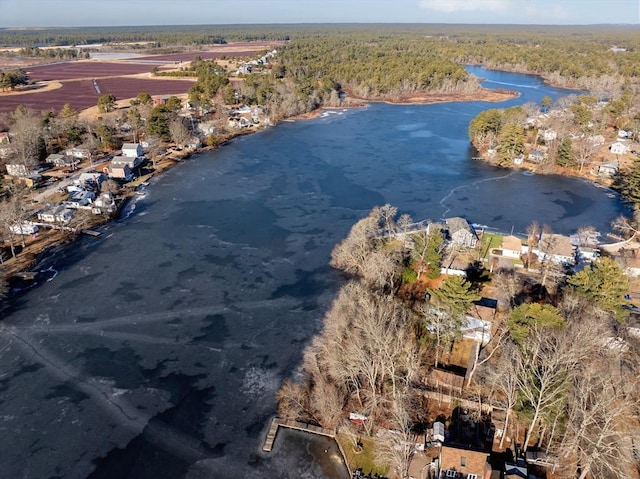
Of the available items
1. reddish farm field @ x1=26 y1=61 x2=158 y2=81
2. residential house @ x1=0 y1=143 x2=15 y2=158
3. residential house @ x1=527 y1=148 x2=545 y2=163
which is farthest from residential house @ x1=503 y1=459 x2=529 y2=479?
→ reddish farm field @ x1=26 y1=61 x2=158 y2=81

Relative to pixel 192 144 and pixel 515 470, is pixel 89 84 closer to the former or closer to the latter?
pixel 192 144

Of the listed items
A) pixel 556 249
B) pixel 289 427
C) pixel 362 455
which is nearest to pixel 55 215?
pixel 289 427

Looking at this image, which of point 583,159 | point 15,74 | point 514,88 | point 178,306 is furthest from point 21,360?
point 514,88

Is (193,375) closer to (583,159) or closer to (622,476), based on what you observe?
(622,476)

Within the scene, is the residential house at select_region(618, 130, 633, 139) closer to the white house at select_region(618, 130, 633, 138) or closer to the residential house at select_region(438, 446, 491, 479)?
the white house at select_region(618, 130, 633, 138)

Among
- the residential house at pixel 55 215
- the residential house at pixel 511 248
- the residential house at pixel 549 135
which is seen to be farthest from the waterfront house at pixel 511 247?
the residential house at pixel 55 215

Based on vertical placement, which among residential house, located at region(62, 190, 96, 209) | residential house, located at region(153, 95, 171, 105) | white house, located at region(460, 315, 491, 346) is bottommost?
white house, located at region(460, 315, 491, 346)
